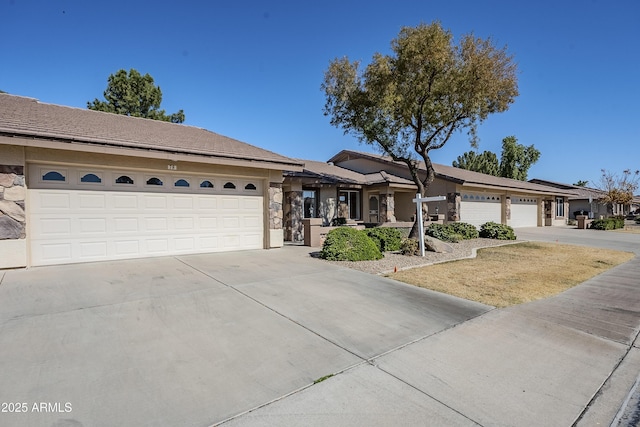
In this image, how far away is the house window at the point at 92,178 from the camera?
8.75 m

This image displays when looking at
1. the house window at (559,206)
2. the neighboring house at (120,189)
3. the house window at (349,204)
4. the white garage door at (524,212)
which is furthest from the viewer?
the house window at (559,206)

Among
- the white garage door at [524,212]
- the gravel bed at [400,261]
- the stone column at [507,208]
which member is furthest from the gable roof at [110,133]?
the white garage door at [524,212]

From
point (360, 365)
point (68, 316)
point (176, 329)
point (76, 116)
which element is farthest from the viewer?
point (76, 116)

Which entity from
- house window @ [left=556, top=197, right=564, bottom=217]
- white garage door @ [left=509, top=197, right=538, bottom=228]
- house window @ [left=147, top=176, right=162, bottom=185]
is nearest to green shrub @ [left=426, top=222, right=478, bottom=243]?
white garage door @ [left=509, top=197, right=538, bottom=228]

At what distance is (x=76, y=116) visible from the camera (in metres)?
10.5

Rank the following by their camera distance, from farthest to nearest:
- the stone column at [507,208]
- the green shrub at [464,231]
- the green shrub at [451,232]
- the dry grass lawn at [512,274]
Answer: the stone column at [507,208] < the green shrub at [464,231] < the green shrub at [451,232] < the dry grass lawn at [512,274]

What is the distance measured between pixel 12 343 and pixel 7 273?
4769 mm

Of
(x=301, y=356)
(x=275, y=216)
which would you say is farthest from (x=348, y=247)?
(x=301, y=356)

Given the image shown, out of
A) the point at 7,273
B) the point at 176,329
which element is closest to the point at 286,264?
the point at 176,329

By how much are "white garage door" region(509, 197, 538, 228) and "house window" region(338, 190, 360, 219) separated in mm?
13282

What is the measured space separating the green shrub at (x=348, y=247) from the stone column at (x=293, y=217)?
17.4 feet

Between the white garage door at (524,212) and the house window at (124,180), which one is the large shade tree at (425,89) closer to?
the house window at (124,180)

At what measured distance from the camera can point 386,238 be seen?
40.0 ft

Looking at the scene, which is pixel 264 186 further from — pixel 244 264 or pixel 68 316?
pixel 68 316
